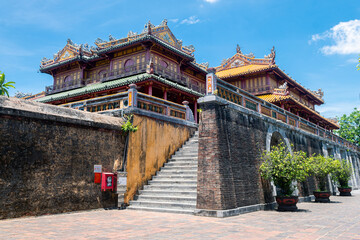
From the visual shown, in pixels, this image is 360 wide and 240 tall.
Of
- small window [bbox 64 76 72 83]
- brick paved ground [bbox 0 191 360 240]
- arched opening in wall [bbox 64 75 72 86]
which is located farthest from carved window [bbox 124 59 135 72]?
brick paved ground [bbox 0 191 360 240]

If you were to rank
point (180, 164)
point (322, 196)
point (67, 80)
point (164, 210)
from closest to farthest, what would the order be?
point (164, 210) < point (180, 164) < point (322, 196) < point (67, 80)

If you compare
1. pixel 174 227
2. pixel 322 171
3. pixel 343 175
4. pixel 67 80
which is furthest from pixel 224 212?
pixel 67 80

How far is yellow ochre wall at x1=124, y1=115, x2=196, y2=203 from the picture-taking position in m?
10.1

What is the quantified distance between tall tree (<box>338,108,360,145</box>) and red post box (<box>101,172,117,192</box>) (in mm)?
41241

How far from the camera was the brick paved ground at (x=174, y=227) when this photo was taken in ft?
17.9

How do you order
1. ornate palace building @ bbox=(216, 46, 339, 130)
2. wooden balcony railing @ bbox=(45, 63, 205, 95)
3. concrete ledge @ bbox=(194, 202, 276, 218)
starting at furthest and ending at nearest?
ornate palace building @ bbox=(216, 46, 339, 130) < wooden balcony railing @ bbox=(45, 63, 205, 95) < concrete ledge @ bbox=(194, 202, 276, 218)

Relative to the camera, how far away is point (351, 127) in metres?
41.8

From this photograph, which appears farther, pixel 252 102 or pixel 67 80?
pixel 67 80

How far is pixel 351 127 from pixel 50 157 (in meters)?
44.6

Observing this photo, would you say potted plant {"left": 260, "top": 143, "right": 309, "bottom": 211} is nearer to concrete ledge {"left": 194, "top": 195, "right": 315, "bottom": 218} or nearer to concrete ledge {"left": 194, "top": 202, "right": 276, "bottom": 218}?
concrete ledge {"left": 194, "top": 195, "right": 315, "bottom": 218}

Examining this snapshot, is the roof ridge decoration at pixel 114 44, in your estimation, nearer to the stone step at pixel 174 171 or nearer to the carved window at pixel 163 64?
the carved window at pixel 163 64

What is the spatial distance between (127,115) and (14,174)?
4384mm

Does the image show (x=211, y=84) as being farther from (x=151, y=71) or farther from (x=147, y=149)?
(x=151, y=71)

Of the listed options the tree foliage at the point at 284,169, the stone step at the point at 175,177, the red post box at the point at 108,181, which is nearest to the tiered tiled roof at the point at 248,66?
the tree foliage at the point at 284,169
